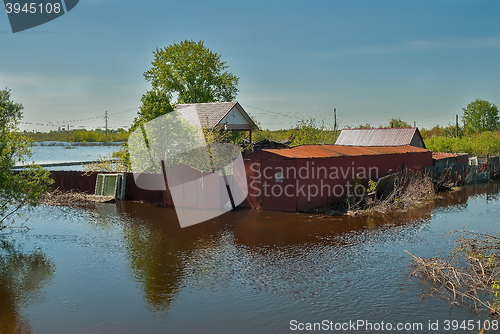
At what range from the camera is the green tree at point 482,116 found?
76562mm

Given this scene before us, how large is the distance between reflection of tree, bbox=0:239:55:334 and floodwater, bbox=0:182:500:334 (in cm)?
3

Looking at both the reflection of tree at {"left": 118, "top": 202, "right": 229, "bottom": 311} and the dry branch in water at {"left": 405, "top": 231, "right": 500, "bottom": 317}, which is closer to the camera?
the dry branch in water at {"left": 405, "top": 231, "right": 500, "bottom": 317}

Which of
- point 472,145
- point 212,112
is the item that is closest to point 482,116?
point 472,145

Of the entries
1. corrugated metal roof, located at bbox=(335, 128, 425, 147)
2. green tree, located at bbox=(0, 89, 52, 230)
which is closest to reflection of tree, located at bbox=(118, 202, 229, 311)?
green tree, located at bbox=(0, 89, 52, 230)

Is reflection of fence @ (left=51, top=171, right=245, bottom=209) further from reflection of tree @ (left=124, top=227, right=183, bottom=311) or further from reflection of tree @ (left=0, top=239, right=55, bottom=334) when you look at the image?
reflection of tree @ (left=0, top=239, right=55, bottom=334)

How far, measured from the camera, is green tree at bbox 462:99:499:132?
7656 cm

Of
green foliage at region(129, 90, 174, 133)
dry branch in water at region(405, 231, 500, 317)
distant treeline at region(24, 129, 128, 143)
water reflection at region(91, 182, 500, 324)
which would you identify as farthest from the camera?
distant treeline at region(24, 129, 128, 143)

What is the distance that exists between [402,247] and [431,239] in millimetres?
1546

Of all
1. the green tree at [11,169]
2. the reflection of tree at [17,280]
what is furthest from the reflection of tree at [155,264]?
the green tree at [11,169]

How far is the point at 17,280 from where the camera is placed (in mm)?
10352

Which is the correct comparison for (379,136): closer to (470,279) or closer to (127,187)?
(127,187)

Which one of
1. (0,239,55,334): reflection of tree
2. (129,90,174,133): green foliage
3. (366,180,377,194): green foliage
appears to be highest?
(129,90,174,133): green foliage

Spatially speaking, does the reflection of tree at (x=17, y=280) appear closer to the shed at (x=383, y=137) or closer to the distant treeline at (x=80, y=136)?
the shed at (x=383, y=137)

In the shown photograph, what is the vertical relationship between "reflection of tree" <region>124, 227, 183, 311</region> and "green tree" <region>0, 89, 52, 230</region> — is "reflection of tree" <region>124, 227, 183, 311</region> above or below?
below
